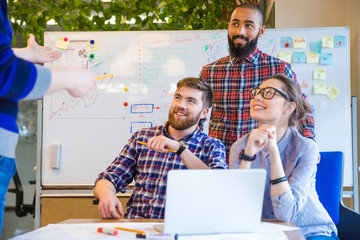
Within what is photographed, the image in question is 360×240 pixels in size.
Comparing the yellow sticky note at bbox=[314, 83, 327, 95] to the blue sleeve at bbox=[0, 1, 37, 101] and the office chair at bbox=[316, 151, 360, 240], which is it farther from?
the blue sleeve at bbox=[0, 1, 37, 101]

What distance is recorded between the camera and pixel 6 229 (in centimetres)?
506

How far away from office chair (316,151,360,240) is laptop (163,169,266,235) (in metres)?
0.91

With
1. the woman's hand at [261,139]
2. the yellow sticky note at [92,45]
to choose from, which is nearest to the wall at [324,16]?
the yellow sticky note at [92,45]

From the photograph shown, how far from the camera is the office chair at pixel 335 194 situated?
1.89m

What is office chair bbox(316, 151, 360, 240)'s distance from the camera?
189 centimetres

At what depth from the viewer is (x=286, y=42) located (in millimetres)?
3305

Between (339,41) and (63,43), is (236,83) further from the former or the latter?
(63,43)

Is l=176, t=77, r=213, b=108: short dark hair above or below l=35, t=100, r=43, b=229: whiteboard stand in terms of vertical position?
above

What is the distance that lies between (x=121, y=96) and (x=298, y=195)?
6.96 feet

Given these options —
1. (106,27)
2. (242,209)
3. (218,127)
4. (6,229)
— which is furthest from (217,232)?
(6,229)

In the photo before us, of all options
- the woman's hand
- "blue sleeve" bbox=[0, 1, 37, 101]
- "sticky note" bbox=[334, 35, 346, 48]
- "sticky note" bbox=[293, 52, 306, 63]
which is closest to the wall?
"sticky note" bbox=[334, 35, 346, 48]

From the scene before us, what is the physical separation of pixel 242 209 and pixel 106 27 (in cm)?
317

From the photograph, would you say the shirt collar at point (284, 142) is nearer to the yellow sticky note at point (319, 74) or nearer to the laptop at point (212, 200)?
the laptop at point (212, 200)

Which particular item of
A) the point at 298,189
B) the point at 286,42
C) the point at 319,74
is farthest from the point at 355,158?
the point at 298,189
